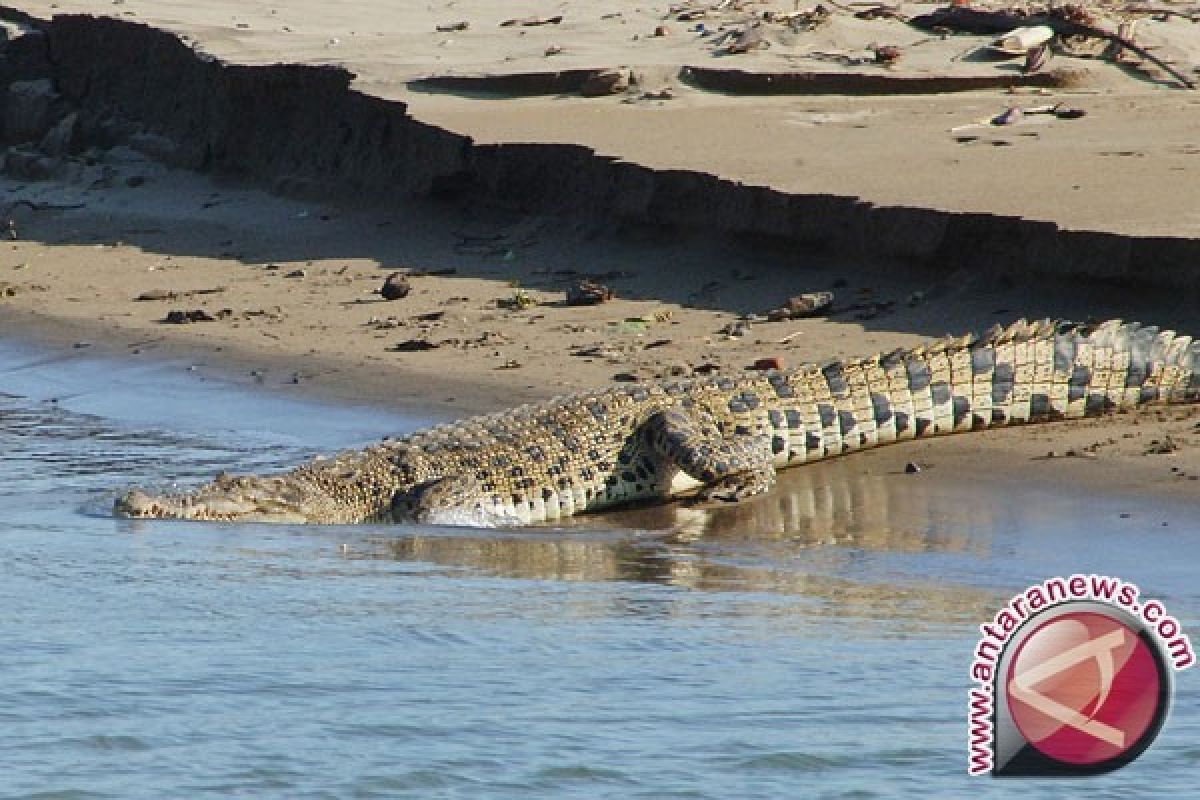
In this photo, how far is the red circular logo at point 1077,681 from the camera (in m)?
4.18

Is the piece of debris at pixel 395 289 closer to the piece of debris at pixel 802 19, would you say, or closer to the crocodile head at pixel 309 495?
the crocodile head at pixel 309 495

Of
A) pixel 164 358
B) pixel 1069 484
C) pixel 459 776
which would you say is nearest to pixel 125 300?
pixel 164 358

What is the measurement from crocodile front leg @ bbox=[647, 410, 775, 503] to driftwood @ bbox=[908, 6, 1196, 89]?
5.84 m

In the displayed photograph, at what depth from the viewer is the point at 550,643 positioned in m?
6.19

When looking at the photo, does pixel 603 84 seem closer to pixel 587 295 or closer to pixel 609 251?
pixel 609 251

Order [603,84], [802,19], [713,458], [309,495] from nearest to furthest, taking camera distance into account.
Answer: [309,495] → [713,458] → [603,84] → [802,19]

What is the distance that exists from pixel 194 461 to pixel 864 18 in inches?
282

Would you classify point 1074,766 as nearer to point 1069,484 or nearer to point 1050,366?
point 1069,484

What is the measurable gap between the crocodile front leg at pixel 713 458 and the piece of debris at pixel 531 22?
25.8 ft

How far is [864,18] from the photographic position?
1467cm

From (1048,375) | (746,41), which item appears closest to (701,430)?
(1048,375)

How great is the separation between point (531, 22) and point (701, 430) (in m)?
8.00

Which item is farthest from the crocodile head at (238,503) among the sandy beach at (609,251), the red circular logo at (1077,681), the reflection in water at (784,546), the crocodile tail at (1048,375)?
the red circular logo at (1077,681)

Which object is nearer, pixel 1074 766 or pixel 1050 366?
pixel 1074 766
